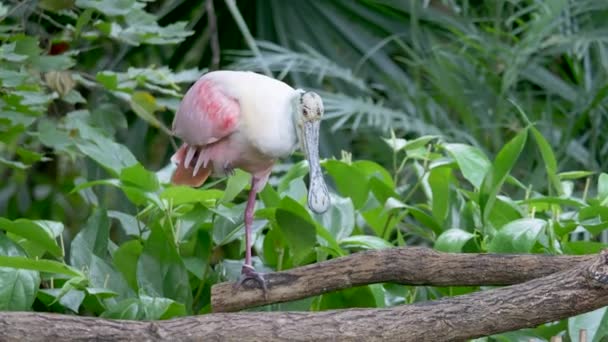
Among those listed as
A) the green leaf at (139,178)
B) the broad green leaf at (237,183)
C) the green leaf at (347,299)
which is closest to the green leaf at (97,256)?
the green leaf at (139,178)

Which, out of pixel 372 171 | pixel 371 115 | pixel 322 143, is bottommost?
pixel 322 143

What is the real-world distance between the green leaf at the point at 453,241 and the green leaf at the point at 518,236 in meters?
0.05

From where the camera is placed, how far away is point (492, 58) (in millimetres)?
3678

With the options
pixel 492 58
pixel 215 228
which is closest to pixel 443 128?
pixel 492 58

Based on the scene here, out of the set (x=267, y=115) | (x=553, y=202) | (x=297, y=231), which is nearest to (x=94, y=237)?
(x=297, y=231)

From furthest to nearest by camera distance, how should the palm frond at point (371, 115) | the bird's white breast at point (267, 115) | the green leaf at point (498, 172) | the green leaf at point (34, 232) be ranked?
1. the palm frond at point (371, 115)
2. the green leaf at point (498, 172)
3. the green leaf at point (34, 232)
4. the bird's white breast at point (267, 115)

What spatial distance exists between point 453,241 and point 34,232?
73 cm

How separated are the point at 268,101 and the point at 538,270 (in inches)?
19.1

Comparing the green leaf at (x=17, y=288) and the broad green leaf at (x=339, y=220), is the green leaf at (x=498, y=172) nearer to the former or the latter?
the broad green leaf at (x=339, y=220)

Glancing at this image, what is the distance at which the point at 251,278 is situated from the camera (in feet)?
5.62

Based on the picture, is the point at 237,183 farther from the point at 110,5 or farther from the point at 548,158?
the point at 548,158

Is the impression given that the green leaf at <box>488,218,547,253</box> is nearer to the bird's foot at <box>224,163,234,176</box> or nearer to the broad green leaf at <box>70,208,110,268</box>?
the bird's foot at <box>224,163,234,176</box>

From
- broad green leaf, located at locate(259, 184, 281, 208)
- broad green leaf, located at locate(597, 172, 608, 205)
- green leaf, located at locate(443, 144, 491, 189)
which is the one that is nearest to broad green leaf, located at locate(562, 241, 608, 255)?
broad green leaf, located at locate(597, 172, 608, 205)

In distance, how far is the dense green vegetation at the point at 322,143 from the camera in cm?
200
